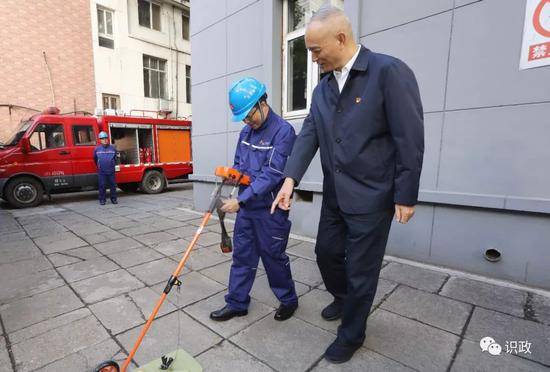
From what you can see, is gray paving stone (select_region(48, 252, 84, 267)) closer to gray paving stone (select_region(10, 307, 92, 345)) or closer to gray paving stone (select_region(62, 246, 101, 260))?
gray paving stone (select_region(62, 246, 101, 260))

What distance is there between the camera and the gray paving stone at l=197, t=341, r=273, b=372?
6.08 feet

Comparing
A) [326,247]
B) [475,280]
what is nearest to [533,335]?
[475,280]

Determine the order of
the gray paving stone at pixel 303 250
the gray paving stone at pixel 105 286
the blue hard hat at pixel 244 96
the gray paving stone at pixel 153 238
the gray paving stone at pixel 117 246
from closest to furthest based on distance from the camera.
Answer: the blue hard hat at pixel 244 96
the gray paving stone at pixel 105 286
the gray paving stone at pixel 303 250
the gray paving stone at pixel 117 246
the gray paving stone at pixel 153 238

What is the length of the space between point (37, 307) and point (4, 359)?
74 cm

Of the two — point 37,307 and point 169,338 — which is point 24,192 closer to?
point 37,307

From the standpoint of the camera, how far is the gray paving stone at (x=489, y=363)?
1.82m

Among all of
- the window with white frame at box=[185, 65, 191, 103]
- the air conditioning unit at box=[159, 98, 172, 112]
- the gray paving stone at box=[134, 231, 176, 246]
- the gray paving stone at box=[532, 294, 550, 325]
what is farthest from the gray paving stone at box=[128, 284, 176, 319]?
the window with white frame at box=[185, 65, 191, 103]

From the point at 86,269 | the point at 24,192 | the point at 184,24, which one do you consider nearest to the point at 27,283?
the point at 86,269

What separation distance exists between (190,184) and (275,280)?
38.1 ft

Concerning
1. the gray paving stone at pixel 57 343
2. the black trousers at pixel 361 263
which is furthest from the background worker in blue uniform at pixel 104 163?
the black trousers at pixel 361 263

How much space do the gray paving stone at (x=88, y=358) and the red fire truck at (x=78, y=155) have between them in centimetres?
735

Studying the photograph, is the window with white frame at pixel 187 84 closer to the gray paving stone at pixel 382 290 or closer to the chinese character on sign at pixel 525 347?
the gray paving stone at pixel 382 290

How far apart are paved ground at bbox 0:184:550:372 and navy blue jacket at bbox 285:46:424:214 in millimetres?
1071

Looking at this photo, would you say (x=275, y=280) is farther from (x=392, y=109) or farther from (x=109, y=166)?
(x=109, y=166)
